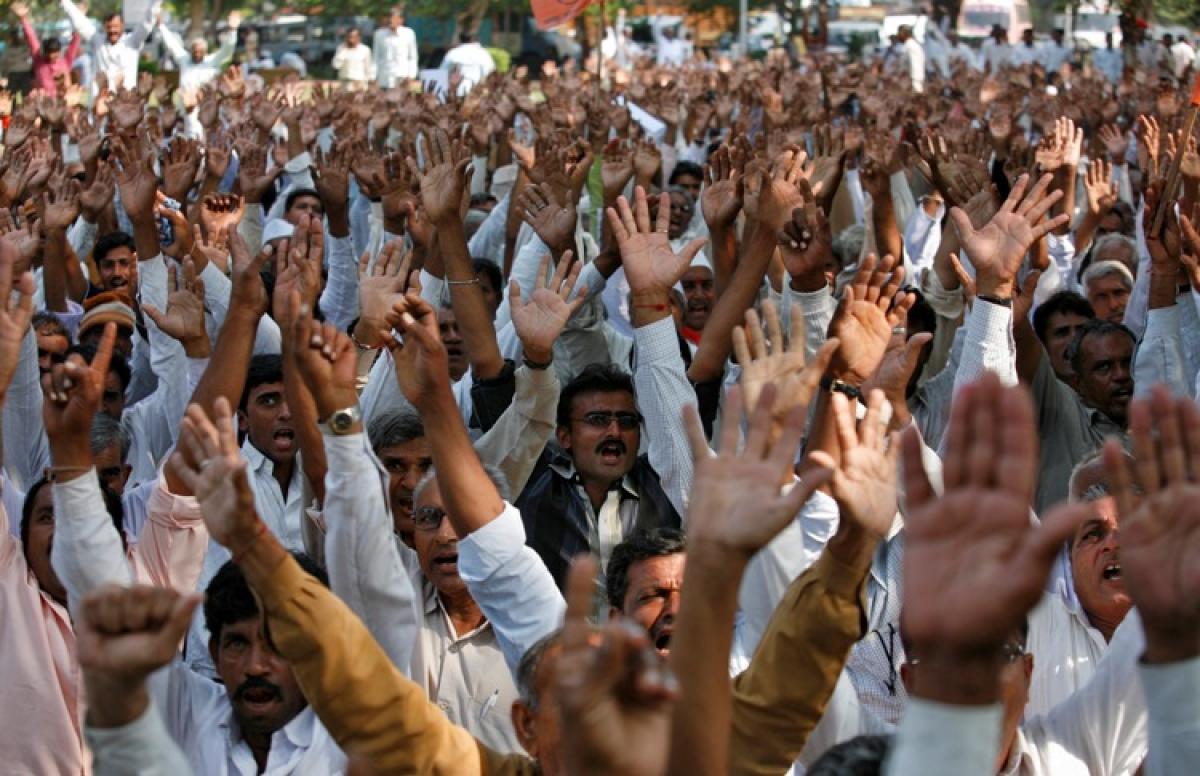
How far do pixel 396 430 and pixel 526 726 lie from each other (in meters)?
1.56

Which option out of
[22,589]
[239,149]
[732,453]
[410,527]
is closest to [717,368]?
[410,527]

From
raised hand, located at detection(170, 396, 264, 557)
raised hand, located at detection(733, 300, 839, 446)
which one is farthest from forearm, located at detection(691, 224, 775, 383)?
raised hand, located at detection(170, 396, 264, 557)

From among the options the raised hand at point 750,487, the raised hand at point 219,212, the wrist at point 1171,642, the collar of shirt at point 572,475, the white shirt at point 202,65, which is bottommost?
the white shirt at point 202,65

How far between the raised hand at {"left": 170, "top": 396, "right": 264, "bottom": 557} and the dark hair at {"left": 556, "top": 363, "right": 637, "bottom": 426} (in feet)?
6.32

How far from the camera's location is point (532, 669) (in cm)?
270

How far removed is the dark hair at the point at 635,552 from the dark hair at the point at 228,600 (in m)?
0.57

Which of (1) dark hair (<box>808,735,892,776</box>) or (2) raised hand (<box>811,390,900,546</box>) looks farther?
(2) raised hand (<box>811,390,900,546</box>)

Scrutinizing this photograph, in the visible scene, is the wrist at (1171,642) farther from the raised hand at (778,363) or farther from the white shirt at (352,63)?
the white shirt at (352,63)

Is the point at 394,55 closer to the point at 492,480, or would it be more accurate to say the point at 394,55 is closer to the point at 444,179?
the point at 444,179

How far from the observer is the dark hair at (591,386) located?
4.54 meters

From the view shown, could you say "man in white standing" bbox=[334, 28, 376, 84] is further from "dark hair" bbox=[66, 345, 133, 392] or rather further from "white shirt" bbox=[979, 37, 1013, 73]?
"dark hair" bbox=[66, 345, 133, 392]

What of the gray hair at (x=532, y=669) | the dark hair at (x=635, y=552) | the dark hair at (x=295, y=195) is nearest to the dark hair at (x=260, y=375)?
the dark hair at (x=635, y=552)

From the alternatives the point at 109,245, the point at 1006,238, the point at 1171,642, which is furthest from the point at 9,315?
the point at 109,245

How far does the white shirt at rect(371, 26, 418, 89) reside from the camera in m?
20.0
